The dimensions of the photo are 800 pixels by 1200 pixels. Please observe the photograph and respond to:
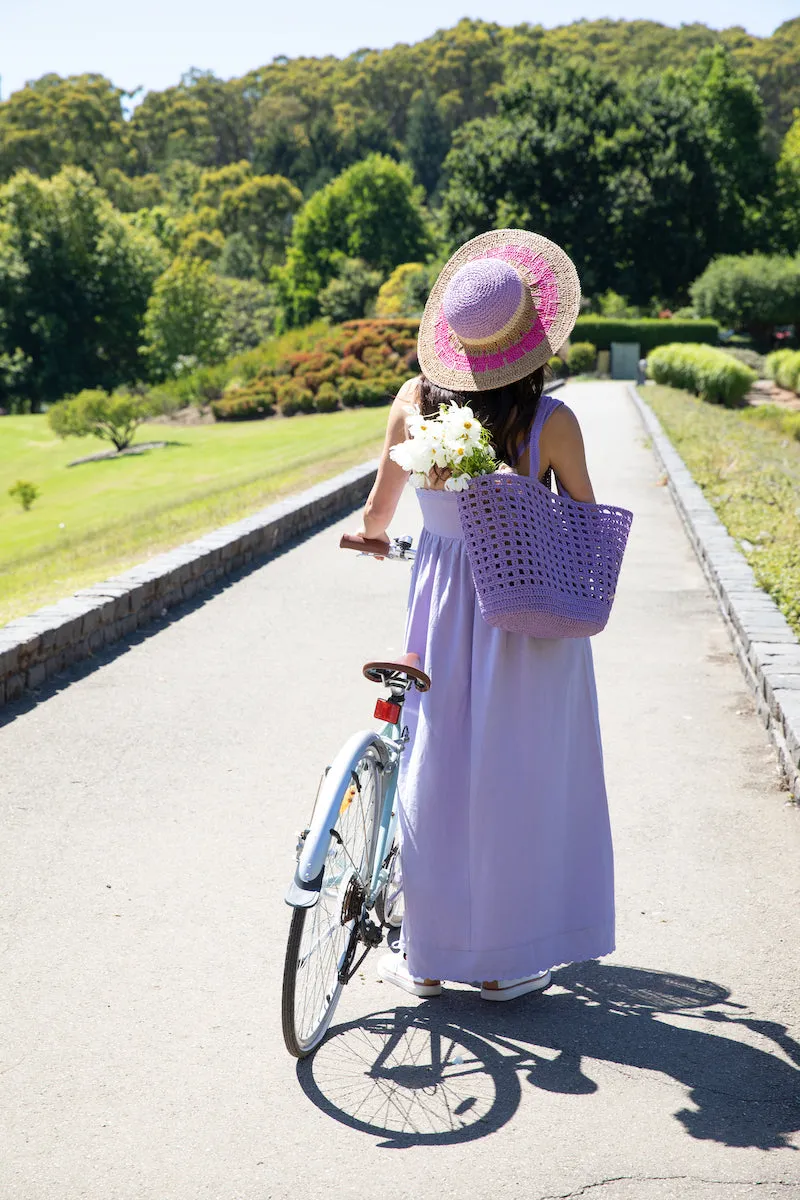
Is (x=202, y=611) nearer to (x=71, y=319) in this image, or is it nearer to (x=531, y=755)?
(x=531, y=755)

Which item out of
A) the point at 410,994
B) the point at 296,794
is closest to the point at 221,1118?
the point at 410,994

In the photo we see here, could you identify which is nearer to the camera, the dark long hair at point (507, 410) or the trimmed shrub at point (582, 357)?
the dark long hair at point (507, 410)

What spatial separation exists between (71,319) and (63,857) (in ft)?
192

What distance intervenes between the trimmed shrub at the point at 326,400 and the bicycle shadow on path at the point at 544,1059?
2906cm

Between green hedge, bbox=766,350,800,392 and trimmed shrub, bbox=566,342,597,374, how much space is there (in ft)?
23.9

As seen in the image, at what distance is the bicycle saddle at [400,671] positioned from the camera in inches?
128

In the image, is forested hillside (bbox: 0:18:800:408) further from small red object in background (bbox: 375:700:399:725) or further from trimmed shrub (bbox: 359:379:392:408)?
small red object in background (bbox: 375:700:399:725)

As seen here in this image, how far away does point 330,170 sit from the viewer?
105 metres

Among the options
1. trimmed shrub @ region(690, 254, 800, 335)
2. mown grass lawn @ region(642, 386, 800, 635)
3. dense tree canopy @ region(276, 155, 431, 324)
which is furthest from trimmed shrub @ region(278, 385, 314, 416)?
dense tree canopy @ region(276, 155, 431, 324)

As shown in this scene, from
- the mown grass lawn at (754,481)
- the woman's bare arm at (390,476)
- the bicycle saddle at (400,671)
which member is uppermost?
the woman's bare arm at (390,476)

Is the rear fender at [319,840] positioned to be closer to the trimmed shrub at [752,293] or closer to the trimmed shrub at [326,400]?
the trimmed shrub at [326,400]

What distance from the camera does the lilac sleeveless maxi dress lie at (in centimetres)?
329

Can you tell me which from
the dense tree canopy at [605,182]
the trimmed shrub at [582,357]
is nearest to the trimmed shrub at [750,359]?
the trimmed shrub at [582,357]

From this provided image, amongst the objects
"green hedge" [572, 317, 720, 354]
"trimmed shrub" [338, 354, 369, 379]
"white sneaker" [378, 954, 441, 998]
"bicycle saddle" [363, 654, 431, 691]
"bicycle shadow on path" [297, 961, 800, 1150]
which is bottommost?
"bicycle shadow on path" [297, 961, 800, 1150]
